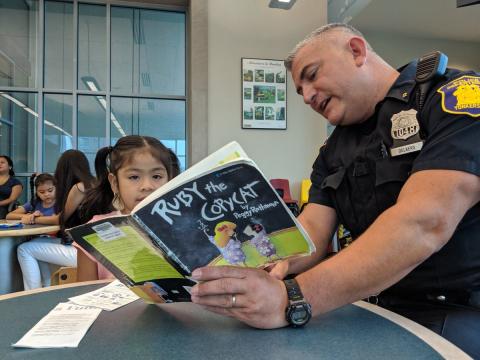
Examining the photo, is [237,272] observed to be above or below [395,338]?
above

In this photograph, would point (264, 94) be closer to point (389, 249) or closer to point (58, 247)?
point (58, 247)

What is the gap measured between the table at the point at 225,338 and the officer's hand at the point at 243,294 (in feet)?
0.10

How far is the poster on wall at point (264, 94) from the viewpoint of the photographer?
474 centimetres

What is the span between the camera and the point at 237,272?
2.20ft

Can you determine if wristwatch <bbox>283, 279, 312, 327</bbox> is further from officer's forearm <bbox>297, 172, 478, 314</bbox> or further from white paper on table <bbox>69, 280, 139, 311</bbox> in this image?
white paper on table <bbox>69, 280, 139, 311</bbox>

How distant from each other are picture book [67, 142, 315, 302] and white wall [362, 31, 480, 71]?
6171 mm

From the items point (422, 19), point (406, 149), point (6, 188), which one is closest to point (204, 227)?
point (406, 149)

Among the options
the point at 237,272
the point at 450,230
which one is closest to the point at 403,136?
the point at 450,230

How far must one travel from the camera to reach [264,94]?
4.79m

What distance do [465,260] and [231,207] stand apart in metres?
0.63

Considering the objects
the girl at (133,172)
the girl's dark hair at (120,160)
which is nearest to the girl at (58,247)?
the girl's dark hair at (120,160)

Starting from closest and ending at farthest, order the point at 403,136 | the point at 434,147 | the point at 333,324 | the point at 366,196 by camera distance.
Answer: the point at 333,324
the point at 434,147
the point at 403,136
the point at 366,196

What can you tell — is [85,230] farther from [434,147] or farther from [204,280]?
[434,147]

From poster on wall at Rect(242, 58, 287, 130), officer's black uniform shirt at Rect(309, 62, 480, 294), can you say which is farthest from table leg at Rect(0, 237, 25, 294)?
poster on wall at Rect(242, 58, 287, 130)
